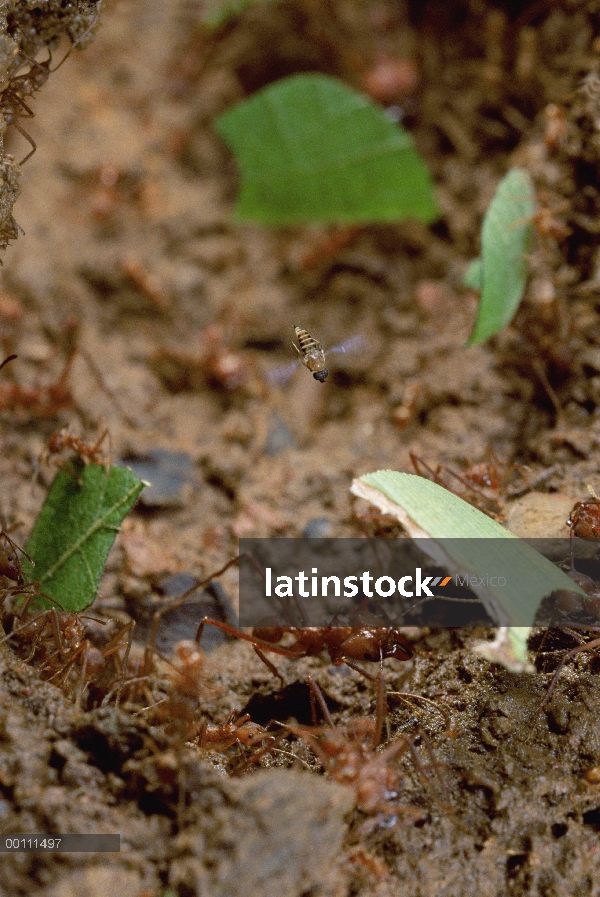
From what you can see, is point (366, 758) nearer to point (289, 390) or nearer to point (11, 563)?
point (11, 563)

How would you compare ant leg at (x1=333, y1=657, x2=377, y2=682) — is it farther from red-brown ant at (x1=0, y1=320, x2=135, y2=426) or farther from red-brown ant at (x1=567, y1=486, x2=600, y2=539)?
red-brown ant at (x1=0, y1=320, x2=135, y2=426)

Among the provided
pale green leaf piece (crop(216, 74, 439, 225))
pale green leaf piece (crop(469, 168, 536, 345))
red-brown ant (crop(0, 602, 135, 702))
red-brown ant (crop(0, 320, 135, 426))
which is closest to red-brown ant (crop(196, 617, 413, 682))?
red-brown ant (crop(0, 602, 135, 702))

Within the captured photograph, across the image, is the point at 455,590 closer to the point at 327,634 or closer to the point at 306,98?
the point at 327,634

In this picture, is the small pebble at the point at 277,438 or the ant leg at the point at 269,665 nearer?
the ant leg at the point at 269,665

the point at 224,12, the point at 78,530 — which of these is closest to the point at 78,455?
the point at 78,530

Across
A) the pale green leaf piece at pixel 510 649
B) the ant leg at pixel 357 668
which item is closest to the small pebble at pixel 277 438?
the ant leg at pixel 357 668

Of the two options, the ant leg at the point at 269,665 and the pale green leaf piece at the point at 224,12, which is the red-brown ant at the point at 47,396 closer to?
Result: the ant leg at the point at 269,665

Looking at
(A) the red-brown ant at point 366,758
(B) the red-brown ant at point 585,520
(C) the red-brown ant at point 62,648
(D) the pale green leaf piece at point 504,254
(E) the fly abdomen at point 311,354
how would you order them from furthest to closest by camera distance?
(D) the pale green leaf piece at point 504,254 → (E) the fly abdomen at point 311,354 → (B) the red-brown ant at point 585,520 → (C) the red-brown ant at point 62,648 → (A) the red-brown ant at point 366,758

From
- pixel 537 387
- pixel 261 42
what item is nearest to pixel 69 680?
pixel 537 387
